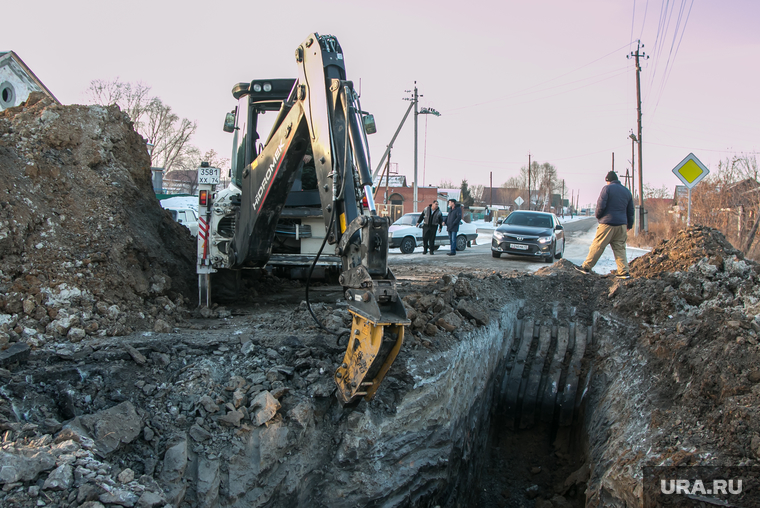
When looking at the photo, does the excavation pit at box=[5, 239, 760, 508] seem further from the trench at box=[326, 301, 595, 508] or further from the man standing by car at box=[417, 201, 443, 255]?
the man standing by car at box=[417, 201, 443, 255]

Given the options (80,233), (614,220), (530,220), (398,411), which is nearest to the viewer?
(398,411)

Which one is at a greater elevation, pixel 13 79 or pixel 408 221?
pixel 13 79

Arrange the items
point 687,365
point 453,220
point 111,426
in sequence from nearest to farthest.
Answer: point 111,426 < point 687,365 < point 453,220

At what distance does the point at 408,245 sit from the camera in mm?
16656

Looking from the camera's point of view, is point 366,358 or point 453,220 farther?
point 453,220

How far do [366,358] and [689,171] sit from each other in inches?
377

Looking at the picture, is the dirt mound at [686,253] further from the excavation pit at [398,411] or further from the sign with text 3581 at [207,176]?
the sign with text 3581 at [207,176]

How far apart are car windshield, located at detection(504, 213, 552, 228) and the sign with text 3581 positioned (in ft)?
33.2

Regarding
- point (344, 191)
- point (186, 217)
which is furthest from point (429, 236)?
point (344, 191)

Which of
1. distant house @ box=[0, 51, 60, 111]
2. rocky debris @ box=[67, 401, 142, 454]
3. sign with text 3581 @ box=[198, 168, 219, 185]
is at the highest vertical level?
distant house @ box=[0, 51, 60, 111]

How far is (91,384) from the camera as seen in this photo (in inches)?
138

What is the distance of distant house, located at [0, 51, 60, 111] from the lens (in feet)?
44.9

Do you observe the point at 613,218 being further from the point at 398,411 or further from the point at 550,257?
the point at 398,411

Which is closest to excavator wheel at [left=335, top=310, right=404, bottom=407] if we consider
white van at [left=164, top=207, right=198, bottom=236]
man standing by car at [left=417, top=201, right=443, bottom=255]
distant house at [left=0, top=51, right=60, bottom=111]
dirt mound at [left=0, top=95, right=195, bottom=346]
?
dirt mound at [left=0, top=95, right=195, bottom=346]
